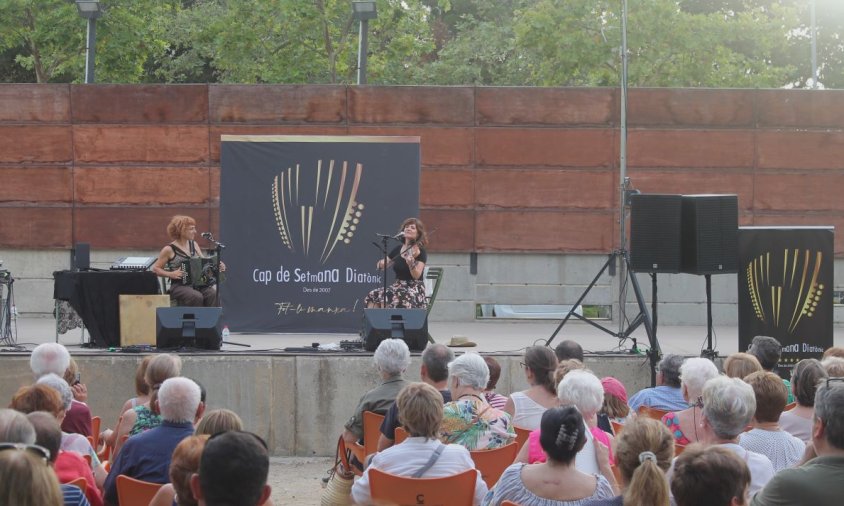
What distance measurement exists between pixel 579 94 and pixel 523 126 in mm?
752

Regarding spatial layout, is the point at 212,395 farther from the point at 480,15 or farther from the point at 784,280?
the point at 480,15

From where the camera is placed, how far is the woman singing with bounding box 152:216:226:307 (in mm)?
10289

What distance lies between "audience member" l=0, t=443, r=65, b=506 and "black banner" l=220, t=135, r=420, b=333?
29.0ft

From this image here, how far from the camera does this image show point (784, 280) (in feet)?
30.6

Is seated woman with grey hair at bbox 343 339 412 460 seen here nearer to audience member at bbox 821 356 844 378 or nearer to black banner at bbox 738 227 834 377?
audience member at bbox 821 356 844 378

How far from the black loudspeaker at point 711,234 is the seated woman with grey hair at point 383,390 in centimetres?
382

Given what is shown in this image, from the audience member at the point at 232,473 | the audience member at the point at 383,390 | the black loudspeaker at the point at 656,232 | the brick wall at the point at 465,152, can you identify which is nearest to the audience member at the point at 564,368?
the audience member at the point at 383,390

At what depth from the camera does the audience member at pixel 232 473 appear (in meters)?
2.97

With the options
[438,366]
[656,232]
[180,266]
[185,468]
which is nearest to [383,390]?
[438,366]

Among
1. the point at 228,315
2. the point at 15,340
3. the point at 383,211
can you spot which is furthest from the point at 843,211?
the point at 15,340

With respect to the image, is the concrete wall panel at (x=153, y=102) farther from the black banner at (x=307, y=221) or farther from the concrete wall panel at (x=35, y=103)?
the black banner at (x=307, y=221)

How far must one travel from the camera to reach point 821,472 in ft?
11.2

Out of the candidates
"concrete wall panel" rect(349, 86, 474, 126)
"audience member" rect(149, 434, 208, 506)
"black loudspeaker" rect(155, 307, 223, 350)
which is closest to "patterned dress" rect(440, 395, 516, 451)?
"audience member" rect(149, 434, 208, 506)

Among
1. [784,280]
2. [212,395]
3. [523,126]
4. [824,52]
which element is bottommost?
[212,395]
